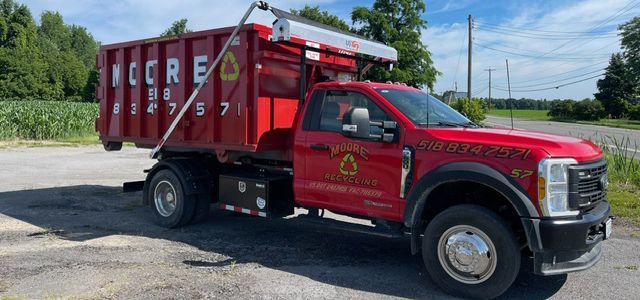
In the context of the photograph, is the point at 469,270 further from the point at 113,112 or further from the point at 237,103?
the point at 113,112

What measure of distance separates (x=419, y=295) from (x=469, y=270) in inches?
20.8

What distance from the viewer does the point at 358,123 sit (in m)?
5.48

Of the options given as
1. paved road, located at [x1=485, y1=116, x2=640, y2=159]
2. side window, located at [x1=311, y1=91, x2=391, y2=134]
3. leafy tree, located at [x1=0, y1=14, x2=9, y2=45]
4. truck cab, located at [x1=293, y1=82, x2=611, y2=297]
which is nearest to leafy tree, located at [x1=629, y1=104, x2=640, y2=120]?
paved road, located at [x1=485, y1=116, x2=640, y2=159]

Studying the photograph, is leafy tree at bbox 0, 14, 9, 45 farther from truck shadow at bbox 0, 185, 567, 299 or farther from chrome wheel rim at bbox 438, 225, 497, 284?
chrome wheel rim at bbox 438, 225, 497, 284

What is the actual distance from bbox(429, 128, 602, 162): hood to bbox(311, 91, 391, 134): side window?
0.89 metres

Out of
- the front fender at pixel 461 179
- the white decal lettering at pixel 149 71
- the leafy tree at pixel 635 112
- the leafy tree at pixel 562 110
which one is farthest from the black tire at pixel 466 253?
the leafy tree at pixel 562 110

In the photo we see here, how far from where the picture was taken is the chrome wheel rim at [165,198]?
789cm

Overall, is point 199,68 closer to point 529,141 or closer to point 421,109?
point 421,109

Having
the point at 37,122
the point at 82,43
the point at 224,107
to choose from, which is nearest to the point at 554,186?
the point at 224,107

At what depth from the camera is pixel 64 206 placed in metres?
9.32

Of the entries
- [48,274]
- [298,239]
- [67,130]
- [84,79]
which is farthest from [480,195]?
[84,79]

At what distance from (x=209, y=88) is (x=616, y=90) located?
71501 millimetres

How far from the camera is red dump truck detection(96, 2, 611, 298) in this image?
474 cm

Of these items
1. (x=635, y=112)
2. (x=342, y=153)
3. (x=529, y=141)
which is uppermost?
(x=635, y=112)
